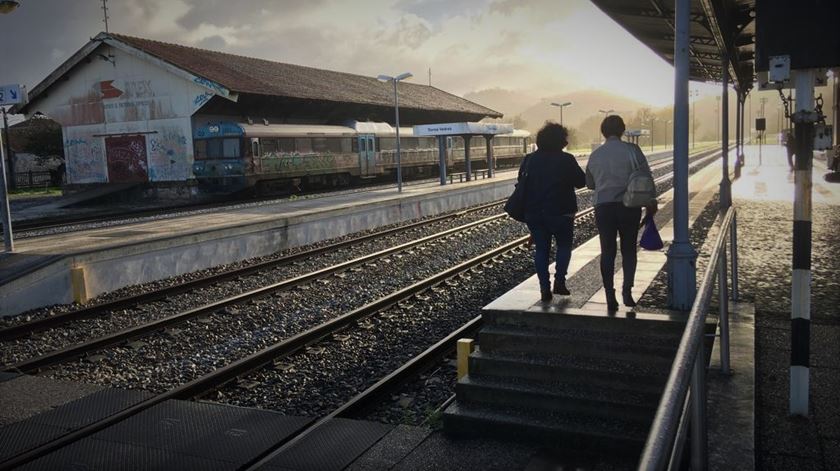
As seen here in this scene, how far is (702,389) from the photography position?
291 cm

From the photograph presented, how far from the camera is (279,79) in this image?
117 ft

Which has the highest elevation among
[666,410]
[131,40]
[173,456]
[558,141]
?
[131,40]

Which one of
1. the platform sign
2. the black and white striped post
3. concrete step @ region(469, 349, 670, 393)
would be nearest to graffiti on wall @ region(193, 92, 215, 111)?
the platform sign

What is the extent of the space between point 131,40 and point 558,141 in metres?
31.5

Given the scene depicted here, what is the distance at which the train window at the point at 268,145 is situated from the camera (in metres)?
26.8

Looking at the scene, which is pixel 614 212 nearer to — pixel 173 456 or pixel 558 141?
pixel 558 141

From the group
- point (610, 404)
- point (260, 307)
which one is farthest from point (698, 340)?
point (260, 307)

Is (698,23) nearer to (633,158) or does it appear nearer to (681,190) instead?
(681,190)

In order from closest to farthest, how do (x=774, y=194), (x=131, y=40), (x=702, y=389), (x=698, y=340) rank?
(x=698, y=340) < (x=702, y=389) < (x=774, y=194) < (x=131, y=40)

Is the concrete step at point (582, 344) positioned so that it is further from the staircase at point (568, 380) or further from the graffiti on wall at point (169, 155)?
the graffiti on wall at point (169, 155)

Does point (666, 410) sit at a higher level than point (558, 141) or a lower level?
lower

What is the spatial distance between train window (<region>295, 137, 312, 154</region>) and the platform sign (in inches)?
667

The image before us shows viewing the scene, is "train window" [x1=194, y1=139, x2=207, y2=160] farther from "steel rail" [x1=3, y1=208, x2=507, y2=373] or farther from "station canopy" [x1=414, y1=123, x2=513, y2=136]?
"steel rail" [x1=3, y1=208, x2=507, y2=373]

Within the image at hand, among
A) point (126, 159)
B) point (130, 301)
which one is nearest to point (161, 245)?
point (130, 301)
